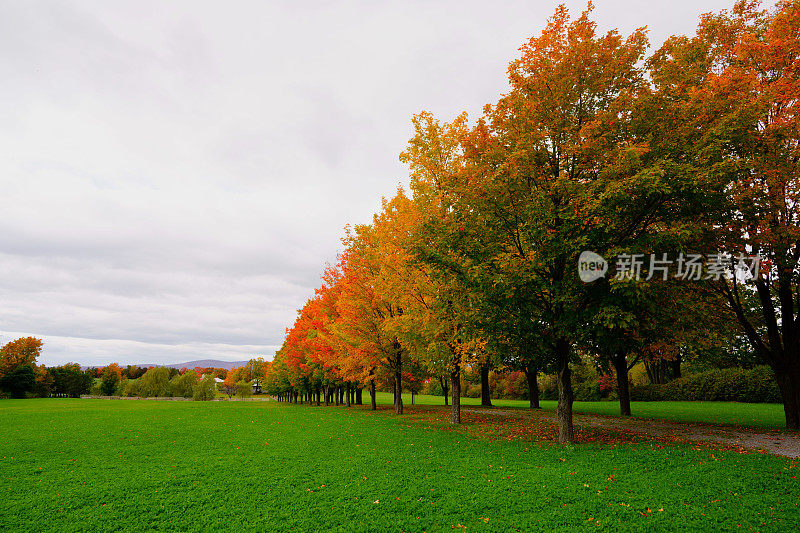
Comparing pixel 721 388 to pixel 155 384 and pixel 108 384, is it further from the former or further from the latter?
pixel 108 384

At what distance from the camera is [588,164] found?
12.6 metres

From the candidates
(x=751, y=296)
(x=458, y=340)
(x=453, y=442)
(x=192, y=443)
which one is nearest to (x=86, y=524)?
(x=192, y=443)

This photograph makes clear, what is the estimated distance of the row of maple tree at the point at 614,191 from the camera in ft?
36.7

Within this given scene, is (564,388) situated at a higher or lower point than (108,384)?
higher

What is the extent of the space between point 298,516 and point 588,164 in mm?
12543

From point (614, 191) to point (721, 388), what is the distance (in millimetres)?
38208

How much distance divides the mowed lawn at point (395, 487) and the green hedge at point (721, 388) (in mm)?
30514

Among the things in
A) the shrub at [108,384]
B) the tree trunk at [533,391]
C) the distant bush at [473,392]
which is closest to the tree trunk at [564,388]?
the tree trunk at [533,391]

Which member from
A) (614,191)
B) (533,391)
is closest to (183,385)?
(533,391)

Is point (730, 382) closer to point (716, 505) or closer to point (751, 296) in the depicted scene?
point (751, 296)

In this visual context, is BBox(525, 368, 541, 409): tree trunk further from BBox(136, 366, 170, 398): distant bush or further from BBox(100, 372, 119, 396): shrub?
BBox(100, 372, 119, 396): shrub

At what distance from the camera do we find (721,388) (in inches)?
1431

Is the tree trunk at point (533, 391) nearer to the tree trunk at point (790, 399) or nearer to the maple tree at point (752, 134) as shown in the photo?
the tree trunk at point (790, 399)

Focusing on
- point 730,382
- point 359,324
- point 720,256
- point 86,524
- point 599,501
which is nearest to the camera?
point 86,524
